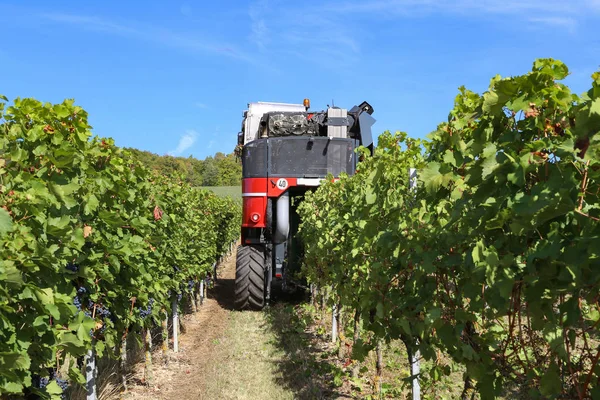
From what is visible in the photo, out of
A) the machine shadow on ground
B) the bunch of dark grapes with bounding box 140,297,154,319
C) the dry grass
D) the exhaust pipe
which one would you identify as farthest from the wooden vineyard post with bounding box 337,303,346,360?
the bunch of dark grapes with bounding box 140,297,154,319

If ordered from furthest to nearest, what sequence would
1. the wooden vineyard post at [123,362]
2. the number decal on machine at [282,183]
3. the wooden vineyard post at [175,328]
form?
the number decal on machine at [282,183] < the wooden vineyard post at [175,328] < the wooden vineyard post at [123,362]

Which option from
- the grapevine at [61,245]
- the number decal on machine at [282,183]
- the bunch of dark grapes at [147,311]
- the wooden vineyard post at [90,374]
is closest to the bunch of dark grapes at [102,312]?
the grapevine at [61,245]

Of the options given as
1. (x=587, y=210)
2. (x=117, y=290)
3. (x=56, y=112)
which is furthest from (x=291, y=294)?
(x=587, y=210)

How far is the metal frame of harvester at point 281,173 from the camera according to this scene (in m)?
8.47

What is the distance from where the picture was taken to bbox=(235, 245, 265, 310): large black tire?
8.81m

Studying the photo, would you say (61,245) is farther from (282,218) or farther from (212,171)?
(212,171)

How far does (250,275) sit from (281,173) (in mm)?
1822

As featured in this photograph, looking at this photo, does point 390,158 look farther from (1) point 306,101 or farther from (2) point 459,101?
(1) point 306,101

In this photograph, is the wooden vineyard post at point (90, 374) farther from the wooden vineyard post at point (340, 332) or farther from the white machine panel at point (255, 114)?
the white machine panel at point (255, 114)

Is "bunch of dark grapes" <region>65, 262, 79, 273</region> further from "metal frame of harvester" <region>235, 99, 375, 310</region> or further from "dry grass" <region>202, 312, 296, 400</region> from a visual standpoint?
"metal frame of harvester" <region>235, 99, 375, 310</region>

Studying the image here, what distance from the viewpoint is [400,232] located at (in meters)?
2.88

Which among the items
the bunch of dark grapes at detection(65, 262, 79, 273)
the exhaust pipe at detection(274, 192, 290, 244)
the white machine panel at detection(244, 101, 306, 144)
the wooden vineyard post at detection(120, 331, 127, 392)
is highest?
the white machine panel at detection(244, 101, 306, 144)

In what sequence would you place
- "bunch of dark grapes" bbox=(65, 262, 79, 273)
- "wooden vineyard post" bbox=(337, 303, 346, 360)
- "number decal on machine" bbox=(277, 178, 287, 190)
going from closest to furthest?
"bunch of dark grapes" bbox=(65, 262, 79, 273) < "wooden vineyard post" bbox=(337, 303, 346, 360) < "number decal on machine" bbox=(277, 178, 287, 190)

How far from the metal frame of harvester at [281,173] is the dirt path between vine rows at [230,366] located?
790 millimetres
